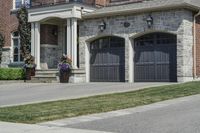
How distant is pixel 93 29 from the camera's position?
85.8 feet

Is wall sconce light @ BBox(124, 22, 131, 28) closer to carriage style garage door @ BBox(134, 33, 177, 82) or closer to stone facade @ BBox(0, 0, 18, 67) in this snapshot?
carriage style garage door @ BBox(134, 33, 177, 82)

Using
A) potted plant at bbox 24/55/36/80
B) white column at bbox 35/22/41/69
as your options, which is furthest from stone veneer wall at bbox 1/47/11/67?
potted plant at bbox 24/55/36/80

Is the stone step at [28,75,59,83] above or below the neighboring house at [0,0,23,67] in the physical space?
below

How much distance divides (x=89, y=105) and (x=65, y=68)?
37.3 feet

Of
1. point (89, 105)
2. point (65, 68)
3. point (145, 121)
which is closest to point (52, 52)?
point (65, 68)

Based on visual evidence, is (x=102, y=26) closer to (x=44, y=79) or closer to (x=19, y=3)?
(x=44, y=79)

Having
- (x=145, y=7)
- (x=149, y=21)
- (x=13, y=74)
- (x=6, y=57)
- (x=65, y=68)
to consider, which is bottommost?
(x=13, y=74)

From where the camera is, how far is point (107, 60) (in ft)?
84.4

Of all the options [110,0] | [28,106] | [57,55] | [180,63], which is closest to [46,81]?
[57,55]

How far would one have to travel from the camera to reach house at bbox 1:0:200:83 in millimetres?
22875

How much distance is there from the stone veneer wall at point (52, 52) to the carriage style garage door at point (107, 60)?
3523 millimetres

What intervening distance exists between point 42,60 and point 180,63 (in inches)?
396

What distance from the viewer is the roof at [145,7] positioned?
73.8ft

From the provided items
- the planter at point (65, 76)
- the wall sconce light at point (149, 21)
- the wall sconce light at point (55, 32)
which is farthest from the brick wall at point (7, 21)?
the wall sconce light at point (149, 21)
